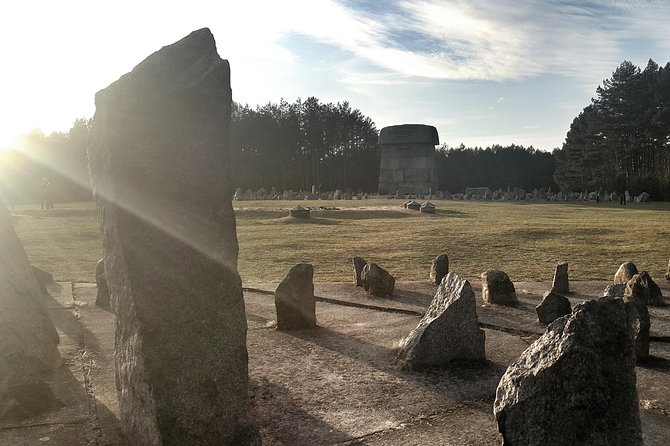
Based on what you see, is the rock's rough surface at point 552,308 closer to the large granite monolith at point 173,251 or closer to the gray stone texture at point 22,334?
the large granite monolith at point 173,251

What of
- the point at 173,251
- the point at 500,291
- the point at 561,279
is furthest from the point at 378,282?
the point at 173,251

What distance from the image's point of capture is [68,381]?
4.22m

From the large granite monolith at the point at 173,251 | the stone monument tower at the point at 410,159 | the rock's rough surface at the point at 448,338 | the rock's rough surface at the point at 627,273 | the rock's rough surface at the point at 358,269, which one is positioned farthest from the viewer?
the stone monument tower at the point at 410,159

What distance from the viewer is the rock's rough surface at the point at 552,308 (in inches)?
232

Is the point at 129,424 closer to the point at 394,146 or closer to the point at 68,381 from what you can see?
the point at 68,381

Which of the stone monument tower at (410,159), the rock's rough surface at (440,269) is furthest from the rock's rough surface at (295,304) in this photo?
the stone monument tower at (410,159)

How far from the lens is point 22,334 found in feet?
13.9

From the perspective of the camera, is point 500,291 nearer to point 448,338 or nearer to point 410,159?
point 448,338

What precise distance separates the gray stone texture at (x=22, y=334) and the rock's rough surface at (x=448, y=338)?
2655mm

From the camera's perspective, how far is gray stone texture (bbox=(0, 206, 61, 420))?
3752 millimetres

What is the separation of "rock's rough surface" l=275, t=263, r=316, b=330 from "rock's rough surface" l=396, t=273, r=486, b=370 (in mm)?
1365

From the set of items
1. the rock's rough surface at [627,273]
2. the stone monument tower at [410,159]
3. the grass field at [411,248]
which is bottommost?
the grass field at [411,248]

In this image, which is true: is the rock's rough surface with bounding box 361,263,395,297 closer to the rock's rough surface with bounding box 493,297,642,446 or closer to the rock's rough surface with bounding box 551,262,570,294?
the rock's rough surface with bounding box 551,262,570,294

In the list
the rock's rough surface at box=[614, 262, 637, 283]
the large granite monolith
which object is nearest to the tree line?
the rock's rough surface at box=[614, 262, 637, 283]
